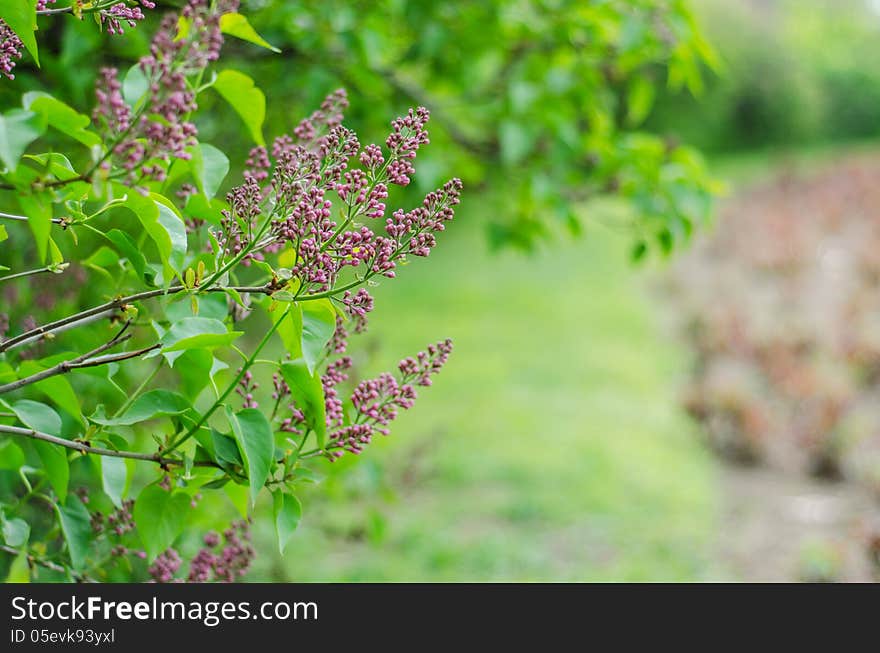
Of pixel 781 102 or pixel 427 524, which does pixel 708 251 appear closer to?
pixel 427 524

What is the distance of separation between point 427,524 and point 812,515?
1829 mm

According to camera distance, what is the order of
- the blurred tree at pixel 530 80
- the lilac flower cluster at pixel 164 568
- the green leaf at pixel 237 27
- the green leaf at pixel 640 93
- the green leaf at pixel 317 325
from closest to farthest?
the green leaf at pixel 317 325
the green leaf at pixel 237 27
the lilac flower cluster at pixel 164 568
the blurred tree at pixel 530 80
the green leaf at pixel 640 93

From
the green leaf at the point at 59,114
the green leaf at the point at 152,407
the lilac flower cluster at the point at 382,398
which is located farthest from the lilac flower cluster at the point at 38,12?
the lilac flower cluster at the point at 382,398

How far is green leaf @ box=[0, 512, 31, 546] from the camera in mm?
1187

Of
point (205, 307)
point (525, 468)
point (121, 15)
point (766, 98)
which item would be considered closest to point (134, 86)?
point (121, 15)

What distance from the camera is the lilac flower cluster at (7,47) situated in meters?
0.94

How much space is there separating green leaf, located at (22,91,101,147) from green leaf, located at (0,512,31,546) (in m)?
0.54

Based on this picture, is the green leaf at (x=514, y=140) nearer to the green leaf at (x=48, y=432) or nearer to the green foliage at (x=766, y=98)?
the green leaf at (x=48, y=432)

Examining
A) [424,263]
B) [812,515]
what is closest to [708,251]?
[424,263]

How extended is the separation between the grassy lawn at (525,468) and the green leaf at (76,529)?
23.6 inches

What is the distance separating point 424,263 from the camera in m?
11.5

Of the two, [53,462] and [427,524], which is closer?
[53,462]

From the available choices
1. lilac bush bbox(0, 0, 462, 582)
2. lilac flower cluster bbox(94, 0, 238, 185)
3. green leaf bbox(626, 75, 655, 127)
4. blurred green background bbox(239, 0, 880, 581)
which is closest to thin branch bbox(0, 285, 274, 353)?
lilac bush bbox(0, 0, 462, 582)
